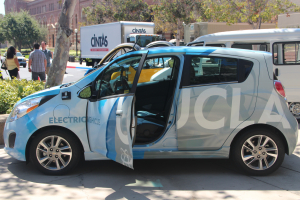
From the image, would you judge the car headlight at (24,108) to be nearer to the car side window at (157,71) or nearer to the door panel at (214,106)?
the car side window at (157,71)

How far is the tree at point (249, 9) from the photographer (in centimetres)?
1747

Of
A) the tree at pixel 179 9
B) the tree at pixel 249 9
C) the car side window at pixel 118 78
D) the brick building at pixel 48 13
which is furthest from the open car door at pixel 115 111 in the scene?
the brick building at pixel 48 13

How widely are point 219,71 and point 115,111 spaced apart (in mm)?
1518

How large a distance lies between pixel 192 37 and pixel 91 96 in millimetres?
21607

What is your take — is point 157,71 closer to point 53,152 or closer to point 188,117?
point 188,117

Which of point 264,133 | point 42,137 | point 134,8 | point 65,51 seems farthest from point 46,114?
point 134,8

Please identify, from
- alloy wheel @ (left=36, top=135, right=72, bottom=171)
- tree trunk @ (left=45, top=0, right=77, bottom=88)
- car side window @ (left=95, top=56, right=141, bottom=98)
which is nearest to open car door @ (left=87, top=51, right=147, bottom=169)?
car side window @ (left=95, top=56, right=141, bottom=98)

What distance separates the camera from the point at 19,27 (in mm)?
59969

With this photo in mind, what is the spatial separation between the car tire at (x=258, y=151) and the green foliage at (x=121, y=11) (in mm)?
31309

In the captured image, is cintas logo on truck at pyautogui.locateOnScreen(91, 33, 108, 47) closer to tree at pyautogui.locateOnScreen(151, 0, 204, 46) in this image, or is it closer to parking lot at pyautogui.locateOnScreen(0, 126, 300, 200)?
tree at pyautogui.locateOnScreen(151, 0, 204, 46)

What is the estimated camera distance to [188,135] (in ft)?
14.3

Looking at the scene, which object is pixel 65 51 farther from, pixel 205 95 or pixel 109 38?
pixel 109 38

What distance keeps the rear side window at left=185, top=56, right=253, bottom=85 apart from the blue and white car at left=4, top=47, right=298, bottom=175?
1 cm

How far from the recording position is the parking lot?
393 cm
